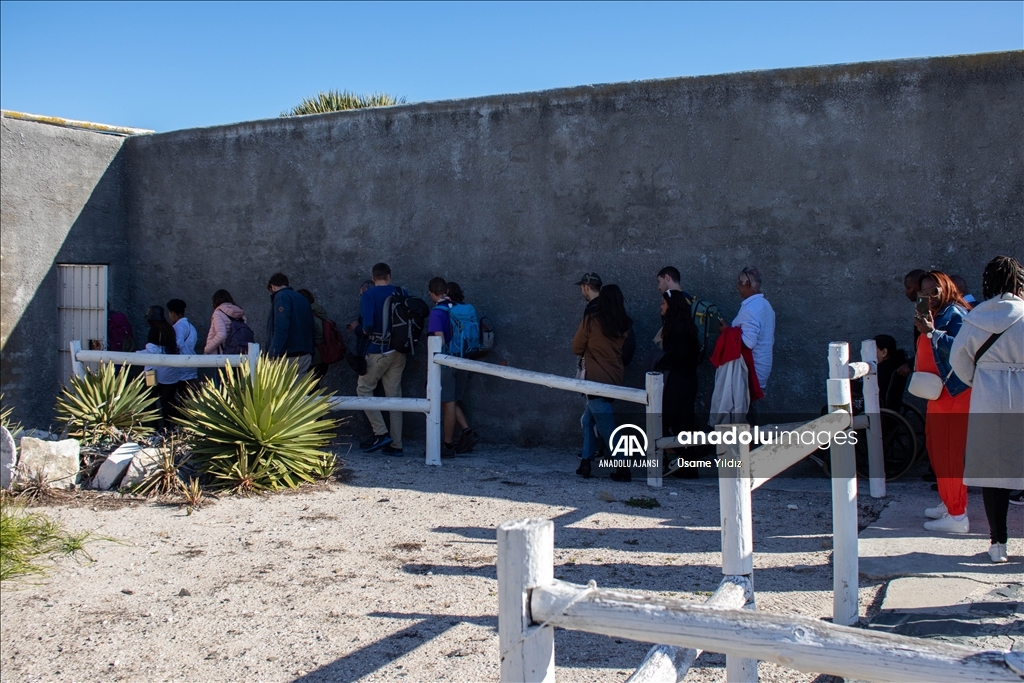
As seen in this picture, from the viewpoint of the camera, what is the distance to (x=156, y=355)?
340 inches

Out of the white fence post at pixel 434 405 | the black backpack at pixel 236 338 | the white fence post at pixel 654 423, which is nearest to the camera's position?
the white fence post at pixel 654 423

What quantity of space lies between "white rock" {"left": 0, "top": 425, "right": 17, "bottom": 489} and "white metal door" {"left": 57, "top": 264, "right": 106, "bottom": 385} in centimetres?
423

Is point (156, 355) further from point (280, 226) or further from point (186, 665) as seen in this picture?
point (186, 665)

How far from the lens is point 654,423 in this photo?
23.7ft

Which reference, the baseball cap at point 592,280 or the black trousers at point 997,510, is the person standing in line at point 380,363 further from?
the black trousers at point 997,510

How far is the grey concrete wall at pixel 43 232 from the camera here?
1041 cm

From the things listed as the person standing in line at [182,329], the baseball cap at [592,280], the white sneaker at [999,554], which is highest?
the baseball cap at [592,280]

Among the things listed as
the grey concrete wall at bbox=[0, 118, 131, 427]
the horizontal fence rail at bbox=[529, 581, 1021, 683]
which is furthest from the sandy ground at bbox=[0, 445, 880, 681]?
the grey concrete wall at bbox=[0, 118, 131, 427]

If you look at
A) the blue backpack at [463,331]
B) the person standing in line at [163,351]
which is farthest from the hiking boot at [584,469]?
the person standing in line at [163,351]

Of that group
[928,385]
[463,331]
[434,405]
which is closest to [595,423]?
[434,405]

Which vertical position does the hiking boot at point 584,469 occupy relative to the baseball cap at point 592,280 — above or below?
below

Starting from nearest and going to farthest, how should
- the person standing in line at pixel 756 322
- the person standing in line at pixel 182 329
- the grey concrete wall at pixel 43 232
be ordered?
the person standing in line at pixel 756 322 < the person standing in line at pixel 182 329 < the grey concrete wall at pixel 43 232

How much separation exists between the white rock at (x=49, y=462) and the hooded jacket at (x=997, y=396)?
6.66 metres

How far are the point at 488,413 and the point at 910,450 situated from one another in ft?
13.7
